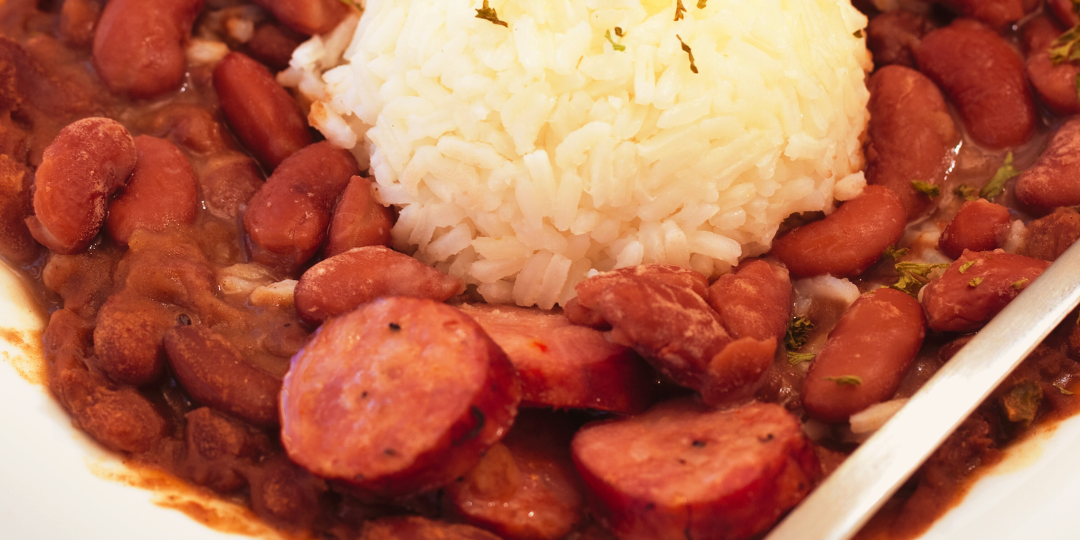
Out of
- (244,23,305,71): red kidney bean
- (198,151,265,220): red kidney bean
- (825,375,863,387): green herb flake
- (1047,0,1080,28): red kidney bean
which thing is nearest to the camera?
(825,375,863,387): green herb flake

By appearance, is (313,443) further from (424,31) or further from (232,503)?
(424,31)

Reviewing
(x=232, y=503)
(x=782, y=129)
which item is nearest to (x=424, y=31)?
(x=782, y=129)

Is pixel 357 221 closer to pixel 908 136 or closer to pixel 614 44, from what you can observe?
pixel 614 44

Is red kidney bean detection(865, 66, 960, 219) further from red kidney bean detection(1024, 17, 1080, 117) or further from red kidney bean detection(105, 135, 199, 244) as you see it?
red kidney bean detection(105, 135, 199, 244)

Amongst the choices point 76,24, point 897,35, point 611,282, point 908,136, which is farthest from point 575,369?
point 76,24

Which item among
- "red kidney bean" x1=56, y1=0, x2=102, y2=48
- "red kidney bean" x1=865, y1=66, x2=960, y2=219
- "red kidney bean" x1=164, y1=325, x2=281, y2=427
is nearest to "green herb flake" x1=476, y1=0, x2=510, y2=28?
"red kidney bean" x1=164, y1=325, x2=281, y2=427

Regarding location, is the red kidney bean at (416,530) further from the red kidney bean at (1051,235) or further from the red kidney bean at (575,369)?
the red kidney bean at (1051,235)
